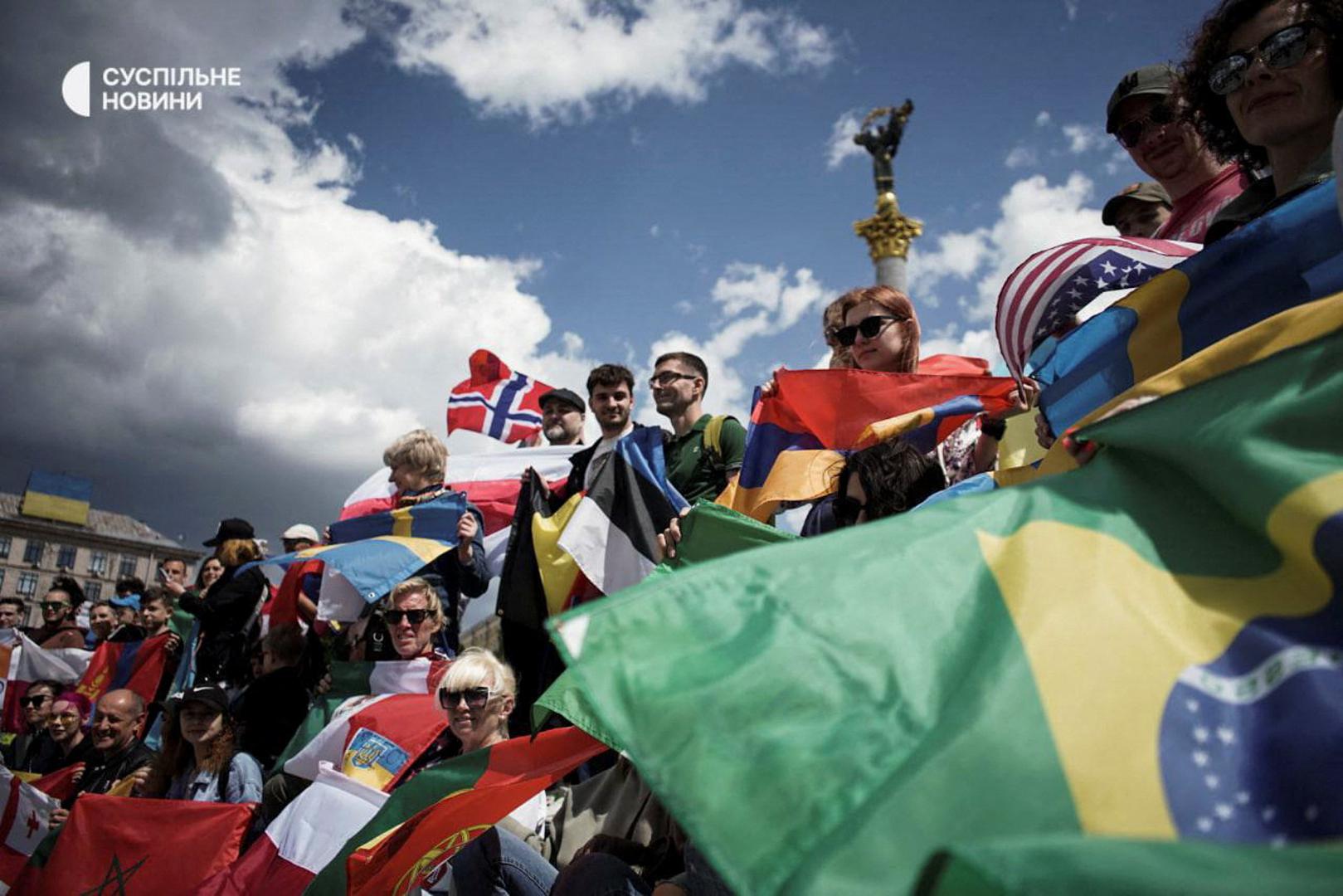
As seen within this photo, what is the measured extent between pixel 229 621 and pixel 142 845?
7.94 feet

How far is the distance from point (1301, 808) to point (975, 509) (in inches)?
19.8

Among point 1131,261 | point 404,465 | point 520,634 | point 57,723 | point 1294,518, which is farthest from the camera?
point 57,723

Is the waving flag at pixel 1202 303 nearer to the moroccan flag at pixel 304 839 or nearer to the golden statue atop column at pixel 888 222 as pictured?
the moroccan flag at pixel 304 839

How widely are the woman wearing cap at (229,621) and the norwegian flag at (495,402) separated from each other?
132 inches

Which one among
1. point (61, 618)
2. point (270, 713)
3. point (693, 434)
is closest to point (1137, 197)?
point (693, 434)

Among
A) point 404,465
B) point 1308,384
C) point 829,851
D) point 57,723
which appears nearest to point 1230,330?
point 1308,384

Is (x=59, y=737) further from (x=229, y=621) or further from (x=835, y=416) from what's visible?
(x=835, y=416)

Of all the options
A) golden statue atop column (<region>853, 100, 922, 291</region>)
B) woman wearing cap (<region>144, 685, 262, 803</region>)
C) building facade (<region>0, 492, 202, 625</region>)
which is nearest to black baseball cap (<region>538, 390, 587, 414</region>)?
woman wearing cap (<region>144, 685, 262, 803</region>)

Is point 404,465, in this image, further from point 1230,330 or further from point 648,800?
point 1230,330

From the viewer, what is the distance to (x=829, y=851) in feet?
2.86

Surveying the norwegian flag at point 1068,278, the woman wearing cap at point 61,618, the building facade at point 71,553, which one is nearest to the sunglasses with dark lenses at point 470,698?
the norwegian flag at point 1068,278

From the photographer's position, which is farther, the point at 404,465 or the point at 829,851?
the point at 404,465

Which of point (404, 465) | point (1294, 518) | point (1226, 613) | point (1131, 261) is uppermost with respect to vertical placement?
point (404, 465)

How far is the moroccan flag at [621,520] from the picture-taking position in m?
4.48
